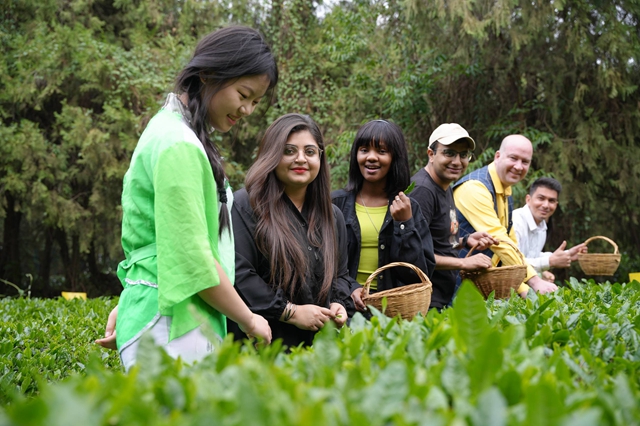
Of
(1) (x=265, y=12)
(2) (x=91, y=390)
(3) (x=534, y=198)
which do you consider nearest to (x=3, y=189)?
(1) (x=265, y=12)

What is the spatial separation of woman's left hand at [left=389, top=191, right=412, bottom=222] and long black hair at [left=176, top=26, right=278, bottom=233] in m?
1.44

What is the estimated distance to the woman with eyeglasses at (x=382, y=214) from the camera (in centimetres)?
376

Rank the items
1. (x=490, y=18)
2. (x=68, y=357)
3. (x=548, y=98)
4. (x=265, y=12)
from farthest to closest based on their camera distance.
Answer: (x=265, y=12), (x=548, y=98), (x=490, y=18), (x=68, y=357)

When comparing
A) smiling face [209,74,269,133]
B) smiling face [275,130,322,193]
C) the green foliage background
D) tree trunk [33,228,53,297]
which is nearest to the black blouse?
smiling face [275,130,322,193]

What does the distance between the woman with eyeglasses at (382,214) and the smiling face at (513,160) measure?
122 centimetres

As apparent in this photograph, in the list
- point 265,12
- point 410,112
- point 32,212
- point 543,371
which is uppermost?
point 265,12

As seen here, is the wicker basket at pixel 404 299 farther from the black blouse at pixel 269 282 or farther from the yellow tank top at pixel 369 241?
the yellow tank top at pixel 369 241

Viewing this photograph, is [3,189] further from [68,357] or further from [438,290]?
[438,290]

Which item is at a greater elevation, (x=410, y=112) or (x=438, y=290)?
(x=410, y=112)

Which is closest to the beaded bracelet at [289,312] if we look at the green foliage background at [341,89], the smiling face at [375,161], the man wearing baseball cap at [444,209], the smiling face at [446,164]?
the smiling face at [375,161]

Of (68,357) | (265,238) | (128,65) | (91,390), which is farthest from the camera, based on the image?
(128,65)

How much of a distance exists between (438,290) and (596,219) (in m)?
8.08

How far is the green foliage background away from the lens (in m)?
10.2

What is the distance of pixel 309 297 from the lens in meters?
3.14
